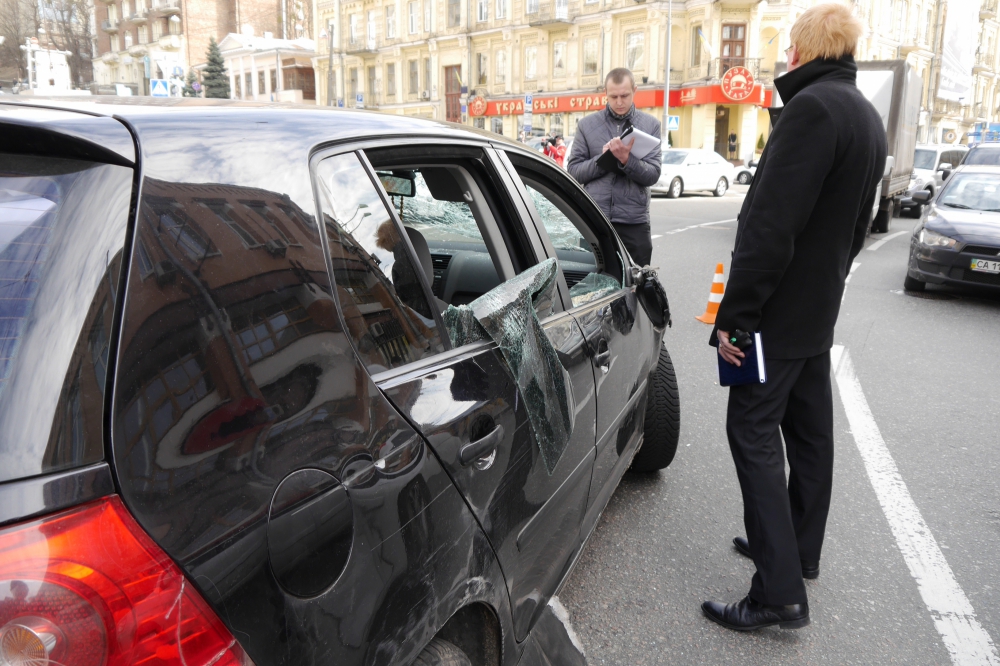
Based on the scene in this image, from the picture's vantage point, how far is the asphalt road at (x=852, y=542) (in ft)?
8.53

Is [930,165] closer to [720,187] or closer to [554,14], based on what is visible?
[720,187]

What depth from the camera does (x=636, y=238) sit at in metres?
5.77

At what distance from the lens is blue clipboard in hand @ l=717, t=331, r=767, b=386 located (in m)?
2.51

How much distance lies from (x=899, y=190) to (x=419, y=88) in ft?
137

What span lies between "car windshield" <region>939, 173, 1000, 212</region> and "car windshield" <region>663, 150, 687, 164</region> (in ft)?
48.4

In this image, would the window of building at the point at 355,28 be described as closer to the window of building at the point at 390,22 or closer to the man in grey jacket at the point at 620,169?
the window of building at the point at 390,22

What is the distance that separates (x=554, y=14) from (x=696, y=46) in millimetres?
8648

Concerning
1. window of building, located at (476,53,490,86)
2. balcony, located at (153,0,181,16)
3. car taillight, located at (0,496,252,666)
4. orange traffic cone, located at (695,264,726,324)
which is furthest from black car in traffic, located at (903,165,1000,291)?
balcony, located at (153,0,181,16)

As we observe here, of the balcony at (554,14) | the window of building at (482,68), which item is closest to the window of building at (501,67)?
the window of building at (482,68)

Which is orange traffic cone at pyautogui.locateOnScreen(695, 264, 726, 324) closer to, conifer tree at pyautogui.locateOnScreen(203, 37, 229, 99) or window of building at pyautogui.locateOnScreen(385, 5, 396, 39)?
window of building at pyautogui.locateOnScreen(385, 5, 396, 39)

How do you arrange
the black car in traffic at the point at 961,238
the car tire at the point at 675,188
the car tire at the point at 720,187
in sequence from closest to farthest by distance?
1. the black car in traffic at the point at 961,238
2. the car tire at the point at 675,188
3. the car tire at the point at 720,187

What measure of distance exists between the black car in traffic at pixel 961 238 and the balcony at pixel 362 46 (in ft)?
167

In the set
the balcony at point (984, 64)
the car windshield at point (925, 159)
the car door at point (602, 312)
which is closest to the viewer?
the car door at point (602, 312)

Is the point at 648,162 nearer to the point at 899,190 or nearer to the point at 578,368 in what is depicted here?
the point at 578,368
